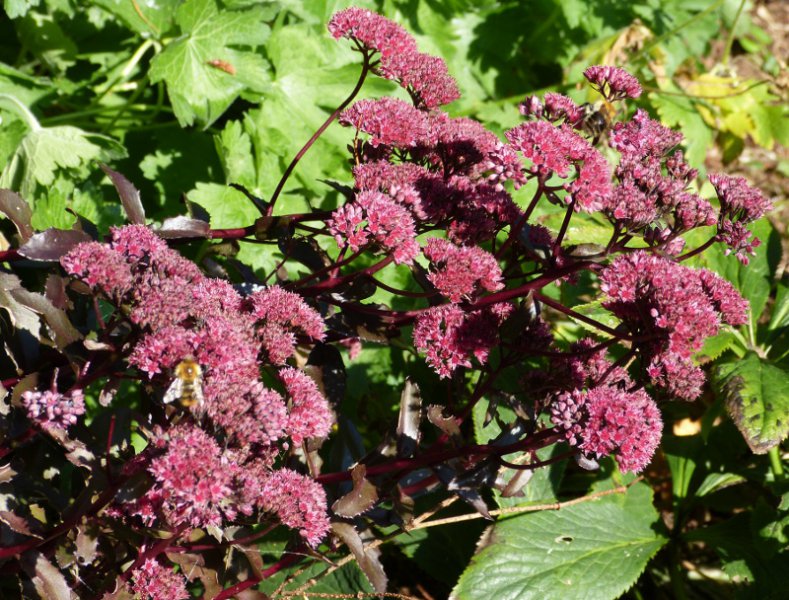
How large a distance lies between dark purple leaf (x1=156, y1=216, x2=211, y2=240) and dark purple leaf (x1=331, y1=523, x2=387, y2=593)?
73cm

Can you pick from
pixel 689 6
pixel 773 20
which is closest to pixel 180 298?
pixel 689 6

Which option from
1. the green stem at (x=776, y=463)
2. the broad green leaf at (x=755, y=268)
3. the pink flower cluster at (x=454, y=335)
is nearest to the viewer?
the pink flower cluster at (x=454, y=335)

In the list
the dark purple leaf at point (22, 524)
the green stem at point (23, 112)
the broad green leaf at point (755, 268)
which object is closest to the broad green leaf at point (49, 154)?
the green stem at point (23, 112)

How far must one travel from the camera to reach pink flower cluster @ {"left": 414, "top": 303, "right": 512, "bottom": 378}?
189 cm

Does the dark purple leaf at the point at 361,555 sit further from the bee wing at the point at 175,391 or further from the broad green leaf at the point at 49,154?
the broad green leaf at the point at 49,154

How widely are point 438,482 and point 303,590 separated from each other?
0.59 m

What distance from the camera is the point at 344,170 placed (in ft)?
10.4

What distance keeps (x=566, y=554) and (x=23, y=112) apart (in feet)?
7.32

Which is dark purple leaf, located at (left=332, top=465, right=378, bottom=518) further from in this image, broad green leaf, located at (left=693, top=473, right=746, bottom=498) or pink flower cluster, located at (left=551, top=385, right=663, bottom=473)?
broad green leaf, located at (left=693, top=473, right=746, bottom=498)

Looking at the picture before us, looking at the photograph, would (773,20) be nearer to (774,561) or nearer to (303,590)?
(774,561)

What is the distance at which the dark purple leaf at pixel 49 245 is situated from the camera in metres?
1.78

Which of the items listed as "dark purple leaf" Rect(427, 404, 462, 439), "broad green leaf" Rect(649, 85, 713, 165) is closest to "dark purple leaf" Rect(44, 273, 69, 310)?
"dark purple leaf" Rect(427, 404, 462, 439)

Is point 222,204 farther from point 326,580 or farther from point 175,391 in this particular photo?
point 175,391

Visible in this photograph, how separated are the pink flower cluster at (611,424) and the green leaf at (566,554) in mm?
838
